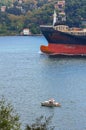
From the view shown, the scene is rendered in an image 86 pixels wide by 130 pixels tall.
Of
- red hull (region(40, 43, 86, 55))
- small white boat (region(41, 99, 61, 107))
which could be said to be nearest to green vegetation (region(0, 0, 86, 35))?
red hull (region(40, 43, 86, 55))

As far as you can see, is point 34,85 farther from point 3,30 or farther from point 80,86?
point 3,30

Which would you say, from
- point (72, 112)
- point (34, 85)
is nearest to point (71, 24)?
point (34, 85)

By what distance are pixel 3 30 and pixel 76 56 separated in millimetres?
57804

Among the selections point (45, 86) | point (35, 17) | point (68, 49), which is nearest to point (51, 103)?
point (45, 86)

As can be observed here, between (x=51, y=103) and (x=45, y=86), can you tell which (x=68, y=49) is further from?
(x=51, y=103)

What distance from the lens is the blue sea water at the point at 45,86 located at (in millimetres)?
39938

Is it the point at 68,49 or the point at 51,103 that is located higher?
the point at 51,103

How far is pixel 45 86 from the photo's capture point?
2068 inches

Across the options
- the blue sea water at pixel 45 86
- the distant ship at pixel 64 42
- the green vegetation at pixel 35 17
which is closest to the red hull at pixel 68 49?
the distant ship at pixel 64 42

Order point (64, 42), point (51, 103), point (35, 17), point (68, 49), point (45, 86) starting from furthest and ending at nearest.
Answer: point (35, 17)
point (64, 42)
point (68, 49)
point (45, 86)
point (51, 103)

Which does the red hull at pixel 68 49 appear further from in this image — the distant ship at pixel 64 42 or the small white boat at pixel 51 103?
the small white boat at pixel 51 103

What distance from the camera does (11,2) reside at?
6663 inches

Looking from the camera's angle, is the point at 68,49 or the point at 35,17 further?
the point at 35,17

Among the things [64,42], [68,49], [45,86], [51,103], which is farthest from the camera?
[64,42]
